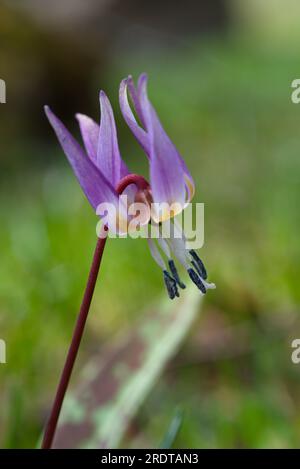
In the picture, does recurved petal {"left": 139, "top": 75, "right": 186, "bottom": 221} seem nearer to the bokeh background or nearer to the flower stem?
the flower stem

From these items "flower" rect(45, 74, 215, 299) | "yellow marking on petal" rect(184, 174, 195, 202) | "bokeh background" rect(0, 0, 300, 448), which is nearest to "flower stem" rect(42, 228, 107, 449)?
"flower" rect(45, 74, 215, 299)

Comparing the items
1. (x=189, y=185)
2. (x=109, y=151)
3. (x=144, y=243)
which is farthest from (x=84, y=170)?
(x=144, y=243)

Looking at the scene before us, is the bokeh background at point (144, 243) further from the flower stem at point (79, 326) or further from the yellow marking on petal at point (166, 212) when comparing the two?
the yellow marking on petal at point (166, 212)

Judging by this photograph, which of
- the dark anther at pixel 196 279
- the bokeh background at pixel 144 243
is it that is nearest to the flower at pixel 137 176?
the dark anther at pixel 196 279

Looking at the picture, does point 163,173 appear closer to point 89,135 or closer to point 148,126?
point 148,126
